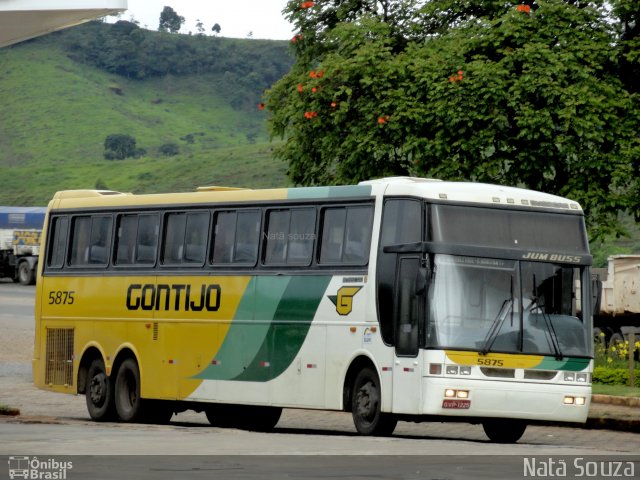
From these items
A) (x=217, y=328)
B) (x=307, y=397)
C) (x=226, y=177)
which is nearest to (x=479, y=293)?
(x=307, y=397)

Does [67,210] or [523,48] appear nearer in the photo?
[67,210]

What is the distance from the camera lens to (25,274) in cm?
6325

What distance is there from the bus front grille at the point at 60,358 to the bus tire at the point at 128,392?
1221 millimetres

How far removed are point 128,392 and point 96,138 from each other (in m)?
145

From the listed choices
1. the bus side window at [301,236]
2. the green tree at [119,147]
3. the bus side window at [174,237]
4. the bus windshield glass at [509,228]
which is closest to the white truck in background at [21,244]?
the bus side window at [174,237]

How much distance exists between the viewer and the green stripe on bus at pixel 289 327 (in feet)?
64.4

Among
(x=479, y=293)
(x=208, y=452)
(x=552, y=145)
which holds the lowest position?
(x=208, y=452)

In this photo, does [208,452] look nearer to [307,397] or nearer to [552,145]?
[307,397]

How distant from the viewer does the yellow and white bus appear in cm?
1800

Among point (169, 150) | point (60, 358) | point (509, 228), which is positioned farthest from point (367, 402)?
point (169, 150)

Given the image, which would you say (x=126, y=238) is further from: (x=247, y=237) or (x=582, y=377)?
(x=582, y=377)

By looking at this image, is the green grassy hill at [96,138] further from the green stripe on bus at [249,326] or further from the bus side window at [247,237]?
the green stripe on bus at [249,326]
